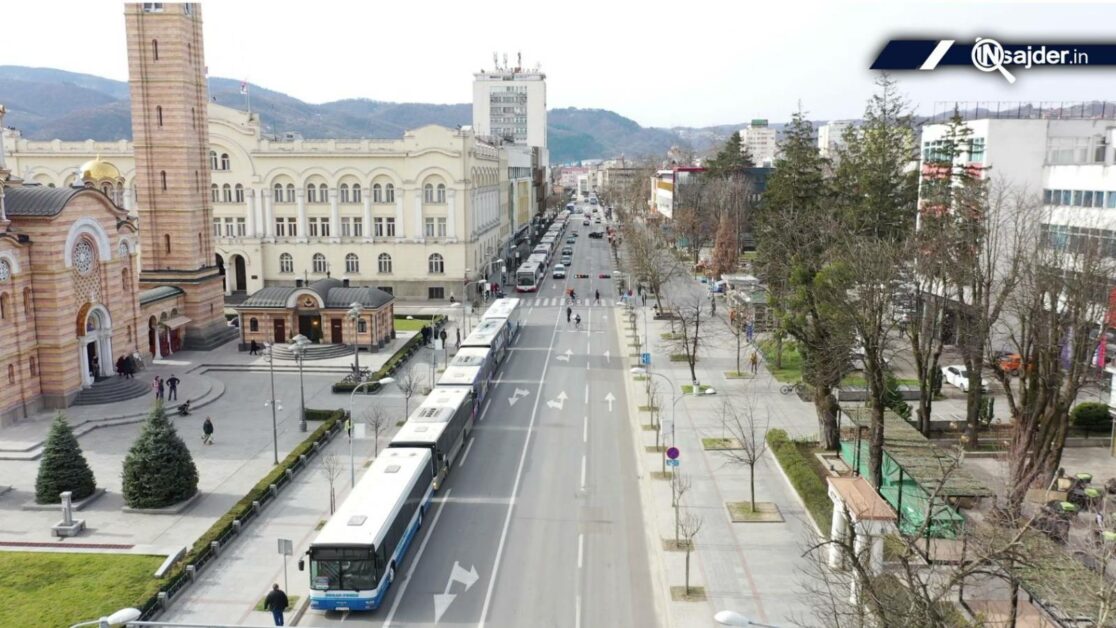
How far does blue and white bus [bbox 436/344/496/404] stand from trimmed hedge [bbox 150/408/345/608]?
561 centimetres

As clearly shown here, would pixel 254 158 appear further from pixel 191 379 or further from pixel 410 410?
pixel 410 410

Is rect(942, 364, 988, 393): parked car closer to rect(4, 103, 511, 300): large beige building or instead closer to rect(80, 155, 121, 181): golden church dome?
rect(4, 103, 511, 300): large beige building

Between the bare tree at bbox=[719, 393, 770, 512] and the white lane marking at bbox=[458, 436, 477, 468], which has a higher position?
the bare tree at bbox=[719, 393, 770, 512]

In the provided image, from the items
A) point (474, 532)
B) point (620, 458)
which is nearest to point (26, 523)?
point (474, 532)

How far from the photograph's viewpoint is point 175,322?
184 feet

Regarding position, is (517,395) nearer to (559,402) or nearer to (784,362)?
(559,402)

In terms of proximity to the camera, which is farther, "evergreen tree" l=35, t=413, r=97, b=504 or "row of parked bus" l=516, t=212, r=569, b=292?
"row of parked bus" l=516, t=212, r=569, b=292

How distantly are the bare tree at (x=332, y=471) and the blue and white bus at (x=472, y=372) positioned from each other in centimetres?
686

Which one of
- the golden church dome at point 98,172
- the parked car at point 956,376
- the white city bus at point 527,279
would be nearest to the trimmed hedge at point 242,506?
the golden church dome at point 98,172

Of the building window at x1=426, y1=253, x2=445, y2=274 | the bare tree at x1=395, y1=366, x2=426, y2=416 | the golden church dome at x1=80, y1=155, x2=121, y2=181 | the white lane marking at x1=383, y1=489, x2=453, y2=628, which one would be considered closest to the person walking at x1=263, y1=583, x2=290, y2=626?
the white lane marking at x1=383, y1=489, x2=453, y2=628

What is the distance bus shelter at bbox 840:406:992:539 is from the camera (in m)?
26.1

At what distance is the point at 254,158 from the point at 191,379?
3121 cm

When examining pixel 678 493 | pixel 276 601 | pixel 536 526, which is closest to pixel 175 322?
pixel 536 526

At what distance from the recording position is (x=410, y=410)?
43094 mm
